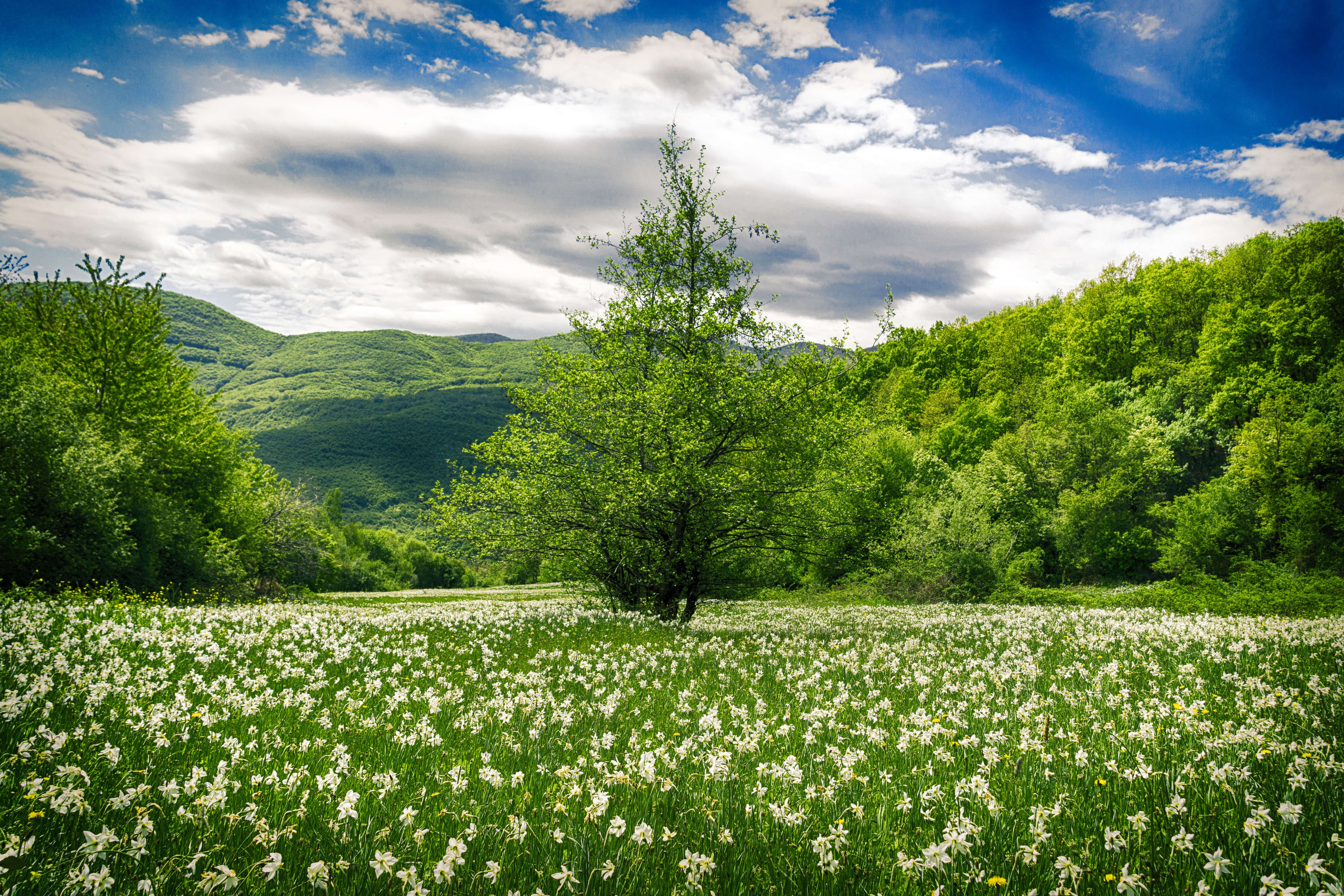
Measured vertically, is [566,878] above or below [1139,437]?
below

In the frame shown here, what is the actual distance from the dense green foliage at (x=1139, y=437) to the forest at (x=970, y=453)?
0.20 meters

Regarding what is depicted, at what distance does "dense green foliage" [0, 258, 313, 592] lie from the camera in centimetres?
2131

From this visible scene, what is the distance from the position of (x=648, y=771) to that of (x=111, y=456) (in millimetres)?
29516

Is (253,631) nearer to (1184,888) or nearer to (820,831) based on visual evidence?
(820,831)

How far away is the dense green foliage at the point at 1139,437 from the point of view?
36.8 meters

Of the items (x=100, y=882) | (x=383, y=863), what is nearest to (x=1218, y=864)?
(x=383, y=863)

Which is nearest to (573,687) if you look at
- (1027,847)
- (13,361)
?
(1027,847)

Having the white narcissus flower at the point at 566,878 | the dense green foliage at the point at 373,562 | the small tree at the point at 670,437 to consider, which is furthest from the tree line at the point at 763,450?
the dense green foliage at the point at 373,562

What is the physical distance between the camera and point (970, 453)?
61.4 metres

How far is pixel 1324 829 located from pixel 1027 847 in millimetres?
2733

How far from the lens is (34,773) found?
3.96 m

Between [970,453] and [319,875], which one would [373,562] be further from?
[319,875]

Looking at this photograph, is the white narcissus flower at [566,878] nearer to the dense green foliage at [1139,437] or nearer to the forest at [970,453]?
the forest at [970,453]

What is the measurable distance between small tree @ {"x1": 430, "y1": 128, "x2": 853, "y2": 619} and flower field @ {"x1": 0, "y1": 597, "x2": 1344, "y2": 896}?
25.0 feet
